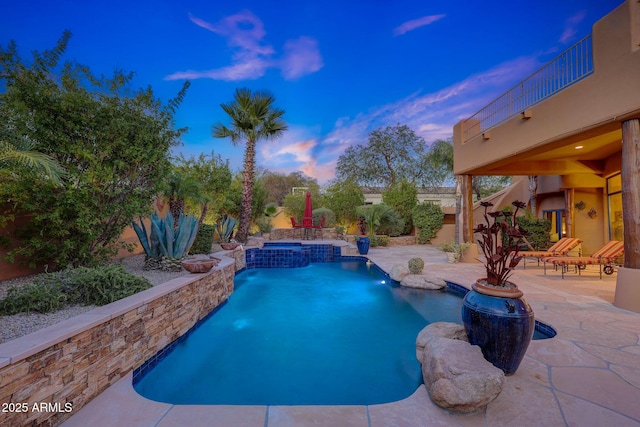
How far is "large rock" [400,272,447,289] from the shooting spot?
671 centimetres

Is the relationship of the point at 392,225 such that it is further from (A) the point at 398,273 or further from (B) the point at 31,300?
(B) the point at 31,300

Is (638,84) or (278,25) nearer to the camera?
(638,84)

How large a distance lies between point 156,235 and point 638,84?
27.5 ft

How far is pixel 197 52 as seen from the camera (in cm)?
1236

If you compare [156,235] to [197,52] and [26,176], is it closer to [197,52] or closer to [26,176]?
[26,176]

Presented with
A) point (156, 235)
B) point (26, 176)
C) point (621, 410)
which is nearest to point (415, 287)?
point (621, 410)

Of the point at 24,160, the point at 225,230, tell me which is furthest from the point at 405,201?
the point at 24,160

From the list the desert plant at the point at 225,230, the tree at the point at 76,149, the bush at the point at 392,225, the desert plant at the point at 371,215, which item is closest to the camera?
the tree at the point at 76,149

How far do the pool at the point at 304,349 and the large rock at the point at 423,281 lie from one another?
0.19m

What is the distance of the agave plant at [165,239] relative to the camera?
5672 mm

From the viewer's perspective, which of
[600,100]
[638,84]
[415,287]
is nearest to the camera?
[638,84]

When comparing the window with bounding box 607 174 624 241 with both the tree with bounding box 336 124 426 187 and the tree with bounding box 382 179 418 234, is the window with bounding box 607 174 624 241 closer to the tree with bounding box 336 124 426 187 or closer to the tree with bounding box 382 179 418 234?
the tree with bounding box 382 179 418 234

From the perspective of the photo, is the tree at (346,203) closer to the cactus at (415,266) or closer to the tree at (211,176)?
the tree at (211,176)

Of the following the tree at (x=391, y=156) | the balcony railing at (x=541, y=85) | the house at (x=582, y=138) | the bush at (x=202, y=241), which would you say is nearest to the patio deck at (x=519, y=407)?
the house at (x=582, y=138)
